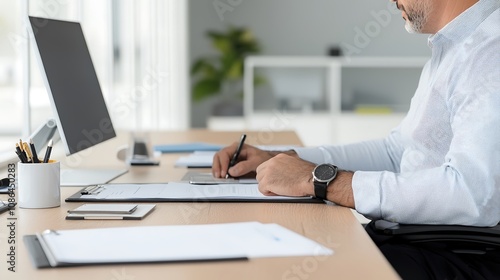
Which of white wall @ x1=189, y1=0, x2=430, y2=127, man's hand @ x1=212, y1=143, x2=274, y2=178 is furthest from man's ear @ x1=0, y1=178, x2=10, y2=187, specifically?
white wall @ x1=189, y1=0, x2=430, y2=127

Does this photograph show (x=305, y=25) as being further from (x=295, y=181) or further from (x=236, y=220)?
(x=236, y=220)

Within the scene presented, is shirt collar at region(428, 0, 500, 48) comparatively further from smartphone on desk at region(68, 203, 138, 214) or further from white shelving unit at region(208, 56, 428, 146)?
white shelving unit at region(208, 56, 428, 146)

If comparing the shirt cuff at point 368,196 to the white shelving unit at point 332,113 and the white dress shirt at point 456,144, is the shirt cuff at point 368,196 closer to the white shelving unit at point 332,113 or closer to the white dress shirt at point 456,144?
the white dress shirt at point 456,144

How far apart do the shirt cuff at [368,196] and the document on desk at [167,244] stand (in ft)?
1.00

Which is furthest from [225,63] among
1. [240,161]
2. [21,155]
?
[21,155]

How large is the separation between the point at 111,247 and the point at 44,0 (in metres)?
2.50

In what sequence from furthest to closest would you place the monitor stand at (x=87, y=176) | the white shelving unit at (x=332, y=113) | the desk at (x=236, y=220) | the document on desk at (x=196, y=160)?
the white shelving unit at (x=332, y=113), the document on desk at (x=196, y=160), the monitor stand at (x=87, y=176), the desk at (x=236, y=220)

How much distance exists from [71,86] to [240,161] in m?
0.50

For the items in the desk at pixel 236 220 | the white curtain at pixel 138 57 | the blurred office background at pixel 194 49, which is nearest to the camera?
the desk at pixel 236 220

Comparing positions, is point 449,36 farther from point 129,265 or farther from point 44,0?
point 44,0

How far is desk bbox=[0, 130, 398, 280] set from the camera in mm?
1076

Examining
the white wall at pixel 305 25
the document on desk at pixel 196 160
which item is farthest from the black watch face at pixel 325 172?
the white wall at pixel 305 25

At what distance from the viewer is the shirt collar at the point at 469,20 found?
181 centimetres

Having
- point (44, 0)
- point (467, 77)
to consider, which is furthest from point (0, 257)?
point (44, 0)
